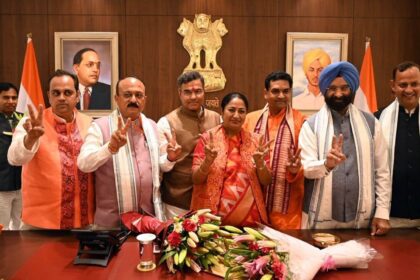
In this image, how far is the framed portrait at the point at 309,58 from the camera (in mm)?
4910

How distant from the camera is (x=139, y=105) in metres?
2.30

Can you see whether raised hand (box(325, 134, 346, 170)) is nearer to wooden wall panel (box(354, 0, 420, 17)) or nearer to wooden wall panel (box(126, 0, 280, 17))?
wooden wall panel (box(126, 0, 280, 17))

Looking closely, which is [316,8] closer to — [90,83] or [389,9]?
[389,9]

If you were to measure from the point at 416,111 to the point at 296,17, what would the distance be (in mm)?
2931

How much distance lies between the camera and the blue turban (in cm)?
221

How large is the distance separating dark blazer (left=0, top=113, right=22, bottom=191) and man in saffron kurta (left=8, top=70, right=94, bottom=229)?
142 cm

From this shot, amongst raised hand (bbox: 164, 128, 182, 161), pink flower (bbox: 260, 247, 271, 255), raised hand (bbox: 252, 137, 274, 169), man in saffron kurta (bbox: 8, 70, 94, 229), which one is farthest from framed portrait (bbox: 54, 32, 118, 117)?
pink flower (bbox: 260, 247, 271, 255)

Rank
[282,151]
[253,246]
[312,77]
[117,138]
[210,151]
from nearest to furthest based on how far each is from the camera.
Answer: [253,246], [117,138], [210,151], [282,151], [312,77]

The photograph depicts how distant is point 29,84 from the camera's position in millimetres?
4688

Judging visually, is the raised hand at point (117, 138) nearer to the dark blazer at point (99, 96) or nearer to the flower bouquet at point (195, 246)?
the flower bouquet at point (195, 246)

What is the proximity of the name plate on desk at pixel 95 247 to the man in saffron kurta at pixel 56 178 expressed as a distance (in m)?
0.58

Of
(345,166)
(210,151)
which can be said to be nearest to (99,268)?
(210,151)

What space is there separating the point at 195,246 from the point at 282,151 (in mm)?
1143

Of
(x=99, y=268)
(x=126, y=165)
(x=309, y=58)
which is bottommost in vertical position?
(x=99, y=268)
